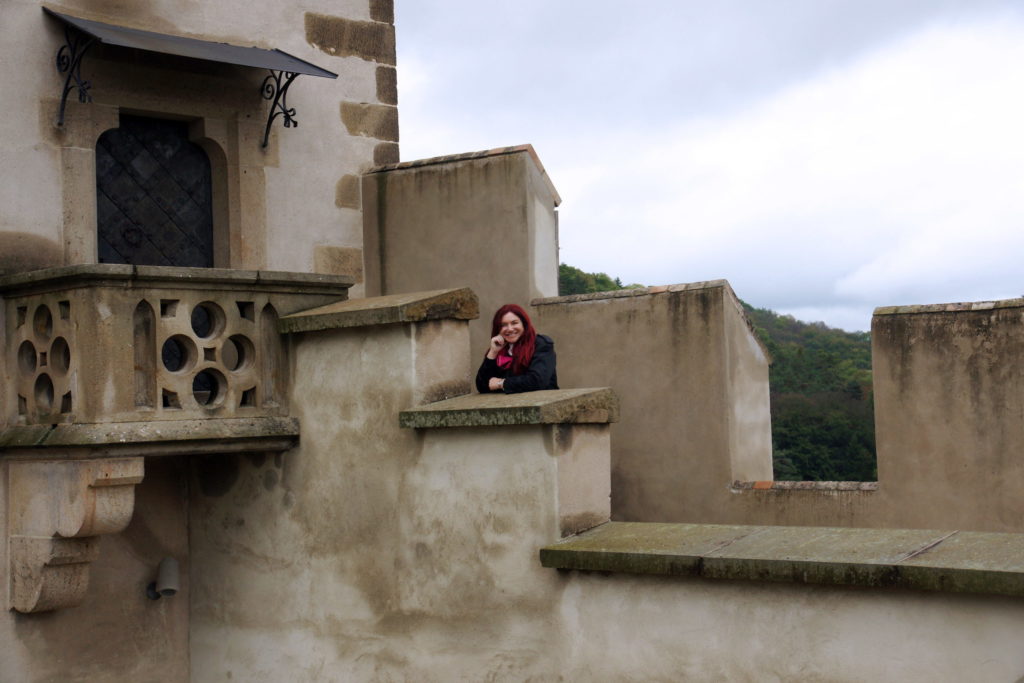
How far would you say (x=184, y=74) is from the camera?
830cm

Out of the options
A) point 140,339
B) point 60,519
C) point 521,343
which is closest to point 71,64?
point 140,339

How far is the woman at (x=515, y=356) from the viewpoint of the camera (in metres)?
6.43

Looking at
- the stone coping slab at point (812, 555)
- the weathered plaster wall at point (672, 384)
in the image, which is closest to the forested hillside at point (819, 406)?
the weathered plaster wall at point (672, 384)

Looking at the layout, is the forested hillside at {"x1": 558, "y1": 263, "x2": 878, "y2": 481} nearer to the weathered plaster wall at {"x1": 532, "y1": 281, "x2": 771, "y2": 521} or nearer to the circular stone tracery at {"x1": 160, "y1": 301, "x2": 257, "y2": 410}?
the weathered plaster wall at {"x1": 532, "y1": 281, "x2": 771, "y2": 521}

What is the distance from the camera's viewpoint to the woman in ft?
21.1

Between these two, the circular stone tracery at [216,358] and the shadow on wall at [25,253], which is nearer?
the circular stone tracery at [216,358]

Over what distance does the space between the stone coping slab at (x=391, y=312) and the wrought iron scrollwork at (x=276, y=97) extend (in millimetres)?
1964

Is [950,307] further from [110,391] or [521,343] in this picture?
[110,391]

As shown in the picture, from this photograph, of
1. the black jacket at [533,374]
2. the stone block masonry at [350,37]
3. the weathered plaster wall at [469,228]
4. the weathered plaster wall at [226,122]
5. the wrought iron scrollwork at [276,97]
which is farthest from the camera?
the stone block masonry at [350,37]

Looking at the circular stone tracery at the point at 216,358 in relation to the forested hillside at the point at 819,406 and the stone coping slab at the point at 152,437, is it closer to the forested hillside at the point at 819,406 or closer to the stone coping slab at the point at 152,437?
the stone coping slab at the point at 152,437

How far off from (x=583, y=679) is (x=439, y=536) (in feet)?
3.43

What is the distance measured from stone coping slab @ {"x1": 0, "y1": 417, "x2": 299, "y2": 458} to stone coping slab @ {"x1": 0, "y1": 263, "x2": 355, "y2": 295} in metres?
0.70

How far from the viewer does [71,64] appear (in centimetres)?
766

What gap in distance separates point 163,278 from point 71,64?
177 centimetres
